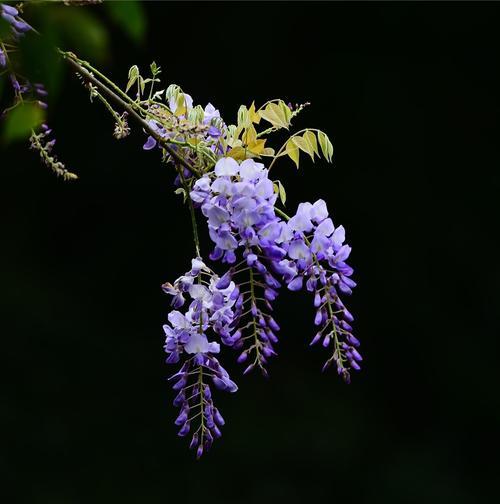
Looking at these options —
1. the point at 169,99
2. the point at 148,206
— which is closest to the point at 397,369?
the point at 148,206

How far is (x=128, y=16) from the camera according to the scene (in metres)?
0.55

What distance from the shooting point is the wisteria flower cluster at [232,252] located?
0.93 metres

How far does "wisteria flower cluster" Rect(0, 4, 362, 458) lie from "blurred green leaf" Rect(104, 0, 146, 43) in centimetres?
35

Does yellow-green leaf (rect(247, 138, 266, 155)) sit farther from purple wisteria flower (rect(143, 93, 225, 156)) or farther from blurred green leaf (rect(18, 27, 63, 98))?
blurred green leaf (rect(18, 27, 63, 98))

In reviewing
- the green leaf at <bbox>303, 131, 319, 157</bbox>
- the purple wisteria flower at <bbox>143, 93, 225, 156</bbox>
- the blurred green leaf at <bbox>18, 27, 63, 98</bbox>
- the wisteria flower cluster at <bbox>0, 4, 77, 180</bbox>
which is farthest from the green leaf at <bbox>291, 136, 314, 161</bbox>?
the blurred green leaf at <bbox>18, 27, 63, 98</bbox>

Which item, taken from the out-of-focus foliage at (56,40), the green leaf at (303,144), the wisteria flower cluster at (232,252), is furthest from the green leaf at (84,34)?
the green leaf at (303,144)

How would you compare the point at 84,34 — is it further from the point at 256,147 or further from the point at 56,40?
the point at 256,147

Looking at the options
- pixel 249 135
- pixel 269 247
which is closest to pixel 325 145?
pixel 249 135

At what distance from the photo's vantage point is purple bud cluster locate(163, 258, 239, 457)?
991 millimetres

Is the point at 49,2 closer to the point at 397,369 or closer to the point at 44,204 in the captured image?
the point at 44,204

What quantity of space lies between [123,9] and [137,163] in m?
3.56

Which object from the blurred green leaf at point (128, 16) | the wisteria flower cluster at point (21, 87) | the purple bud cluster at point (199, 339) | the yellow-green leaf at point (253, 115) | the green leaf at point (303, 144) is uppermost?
the green leaf at point (303, 144)

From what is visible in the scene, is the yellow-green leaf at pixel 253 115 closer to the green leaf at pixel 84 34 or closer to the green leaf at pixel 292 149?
the green leaf at pixel 292 149

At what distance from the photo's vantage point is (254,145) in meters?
1.02
